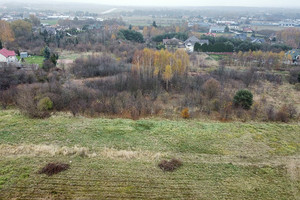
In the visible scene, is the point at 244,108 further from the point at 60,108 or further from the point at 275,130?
the point at 60,108

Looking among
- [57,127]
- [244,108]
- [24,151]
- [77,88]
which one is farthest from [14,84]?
[244,108]

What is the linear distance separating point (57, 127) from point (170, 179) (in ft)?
21.6

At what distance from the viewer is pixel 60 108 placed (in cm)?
1420

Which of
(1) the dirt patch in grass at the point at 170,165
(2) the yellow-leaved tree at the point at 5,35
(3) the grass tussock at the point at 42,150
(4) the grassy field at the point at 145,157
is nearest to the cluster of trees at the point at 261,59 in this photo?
(4) the grassy field at the point at 145,157

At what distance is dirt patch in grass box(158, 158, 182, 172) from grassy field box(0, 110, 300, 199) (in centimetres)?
23

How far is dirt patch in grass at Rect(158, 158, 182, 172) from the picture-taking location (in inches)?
341

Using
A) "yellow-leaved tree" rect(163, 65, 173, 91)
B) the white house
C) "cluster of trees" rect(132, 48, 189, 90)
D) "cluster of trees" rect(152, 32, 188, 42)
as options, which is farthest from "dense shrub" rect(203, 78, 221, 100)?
"cluster of trees" rect(152, 32, 188, 42)

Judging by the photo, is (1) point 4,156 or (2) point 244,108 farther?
(2) point 244,108

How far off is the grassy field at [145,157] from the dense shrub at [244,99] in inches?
87.3

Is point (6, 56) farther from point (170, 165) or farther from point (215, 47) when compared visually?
point (215, 47)

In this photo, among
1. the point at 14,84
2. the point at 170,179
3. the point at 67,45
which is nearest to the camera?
the point at 170,179

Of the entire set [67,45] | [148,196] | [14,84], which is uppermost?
[67,45]

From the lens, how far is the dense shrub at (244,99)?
14.7 m

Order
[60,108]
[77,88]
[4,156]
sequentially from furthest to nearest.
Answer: [77,88] < [60,108] < [4,156]
